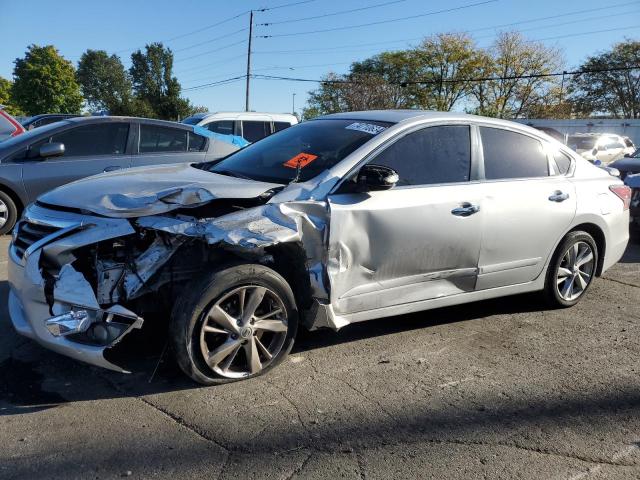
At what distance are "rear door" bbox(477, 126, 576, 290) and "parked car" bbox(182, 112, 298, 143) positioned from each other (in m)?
8.65

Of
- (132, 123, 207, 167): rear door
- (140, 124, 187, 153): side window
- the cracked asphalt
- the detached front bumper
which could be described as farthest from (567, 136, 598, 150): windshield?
the detached front bumper

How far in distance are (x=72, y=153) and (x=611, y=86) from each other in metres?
54.9

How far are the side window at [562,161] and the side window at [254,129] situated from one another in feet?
28.8

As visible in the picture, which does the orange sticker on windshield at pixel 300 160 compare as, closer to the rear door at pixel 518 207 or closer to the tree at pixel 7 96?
the rear door at pixel 518 207

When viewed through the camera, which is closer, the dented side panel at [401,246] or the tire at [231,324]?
the tire at [231,324]

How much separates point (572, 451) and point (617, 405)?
72cm

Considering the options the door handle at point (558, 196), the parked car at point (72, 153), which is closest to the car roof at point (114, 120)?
the parked car at point (72, 153)

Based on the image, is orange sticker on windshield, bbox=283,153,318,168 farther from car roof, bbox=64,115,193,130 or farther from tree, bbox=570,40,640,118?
tree, bbox=570,40,640,118

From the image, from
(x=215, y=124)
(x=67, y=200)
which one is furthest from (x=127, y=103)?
(x=67, y=200)

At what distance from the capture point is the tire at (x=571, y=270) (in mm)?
4746

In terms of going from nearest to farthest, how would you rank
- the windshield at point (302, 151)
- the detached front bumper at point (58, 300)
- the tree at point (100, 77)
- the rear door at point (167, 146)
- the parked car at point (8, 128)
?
the detached front bumper at point (58, 300), the windshield at point (302, 151), the rear door at point (167, 146), the parked car at point (8, 128), the tree at point (100, 77)

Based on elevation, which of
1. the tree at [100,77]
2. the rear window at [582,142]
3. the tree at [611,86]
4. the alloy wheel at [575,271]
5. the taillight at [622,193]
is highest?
the tree at [100,77]

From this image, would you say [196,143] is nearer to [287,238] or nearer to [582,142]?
[287,238]

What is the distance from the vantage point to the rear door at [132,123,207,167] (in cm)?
748
